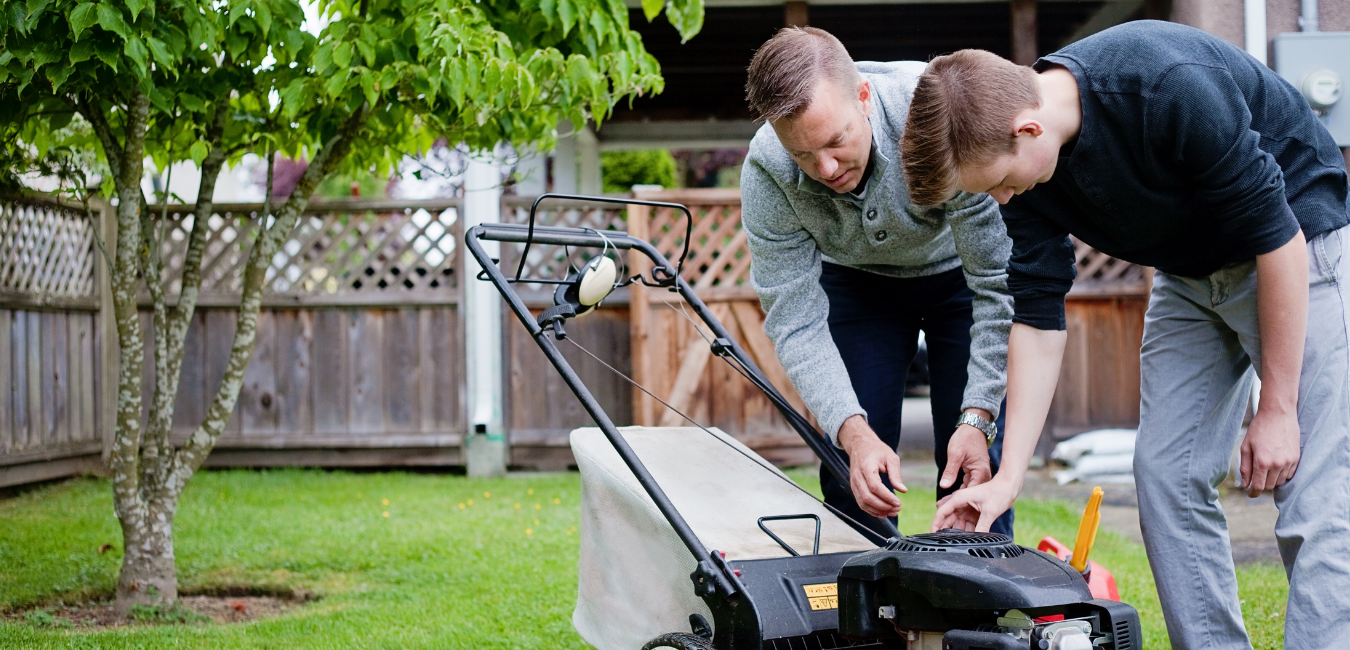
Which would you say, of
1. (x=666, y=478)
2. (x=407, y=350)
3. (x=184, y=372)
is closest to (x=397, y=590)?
(x=666, y=478)

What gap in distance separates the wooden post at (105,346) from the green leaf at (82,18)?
384 centimetres

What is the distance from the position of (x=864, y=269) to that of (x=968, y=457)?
1.89 feet

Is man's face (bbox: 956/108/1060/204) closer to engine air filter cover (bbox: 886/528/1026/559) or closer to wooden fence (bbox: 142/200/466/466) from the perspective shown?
engine air filter cover (bbox: 886/528/1026/559)

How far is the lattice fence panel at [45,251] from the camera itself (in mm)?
5047

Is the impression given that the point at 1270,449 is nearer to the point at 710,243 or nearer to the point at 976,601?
the point at 976,601

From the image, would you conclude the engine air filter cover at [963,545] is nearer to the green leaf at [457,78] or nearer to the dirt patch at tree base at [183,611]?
the green leaf at [457,78]

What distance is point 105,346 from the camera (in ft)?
19.1

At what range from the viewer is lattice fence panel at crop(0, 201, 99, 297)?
5.05 meters

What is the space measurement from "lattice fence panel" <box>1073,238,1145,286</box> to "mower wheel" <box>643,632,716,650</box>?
472 cm

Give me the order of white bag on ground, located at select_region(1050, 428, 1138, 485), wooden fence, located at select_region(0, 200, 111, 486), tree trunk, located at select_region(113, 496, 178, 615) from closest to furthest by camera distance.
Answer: tree trunk, located at select_region(113, 496, 178, 615) < wooden fence, located at select_region(0, 200, 111, 486) < white bag on ground, located at select_region(1050, 428, 1138, 485)

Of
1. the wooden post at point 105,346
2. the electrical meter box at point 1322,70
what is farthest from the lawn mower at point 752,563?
the wooden post at point 105,346

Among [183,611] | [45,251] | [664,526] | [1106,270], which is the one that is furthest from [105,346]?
[1106,270]

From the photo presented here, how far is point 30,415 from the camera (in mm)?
5152

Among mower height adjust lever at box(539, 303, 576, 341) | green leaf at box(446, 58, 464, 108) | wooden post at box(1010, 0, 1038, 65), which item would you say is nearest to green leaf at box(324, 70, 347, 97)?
green leaf at box(446, 58, 464, 108)
